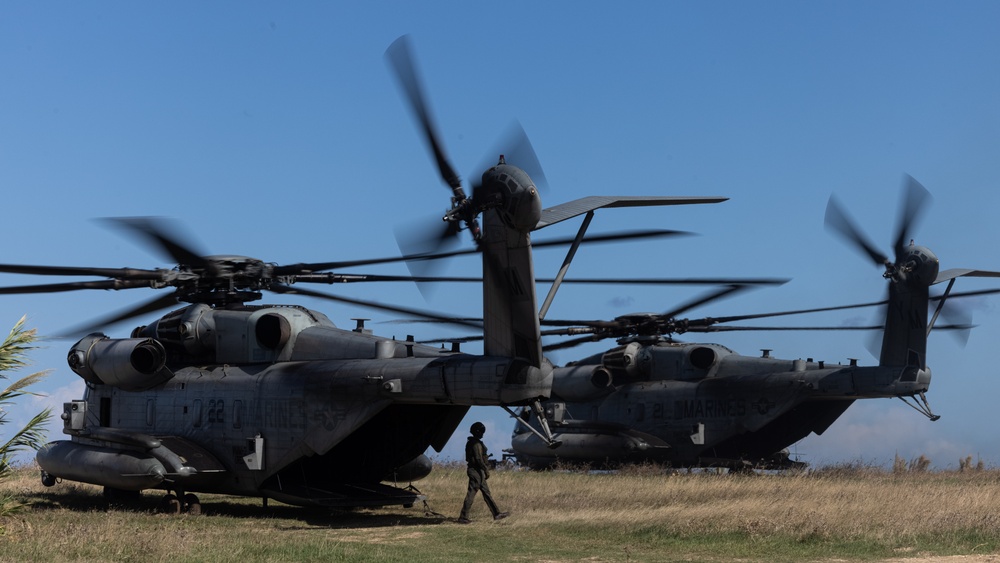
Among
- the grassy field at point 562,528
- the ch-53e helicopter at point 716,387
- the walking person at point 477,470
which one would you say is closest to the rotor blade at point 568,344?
the ch-53e helicopter at point 716,387

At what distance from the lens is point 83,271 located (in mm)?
18219

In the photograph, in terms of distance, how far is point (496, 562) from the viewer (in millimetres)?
14203

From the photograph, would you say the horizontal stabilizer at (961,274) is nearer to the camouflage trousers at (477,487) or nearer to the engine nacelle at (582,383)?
the engine nacelle at (582,383)

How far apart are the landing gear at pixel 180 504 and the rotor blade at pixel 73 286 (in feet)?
12.9

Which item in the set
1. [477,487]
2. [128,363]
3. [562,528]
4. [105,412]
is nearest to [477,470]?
[477,487]

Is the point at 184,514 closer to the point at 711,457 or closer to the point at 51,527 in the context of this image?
the point at 51,527

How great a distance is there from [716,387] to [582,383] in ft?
14.2

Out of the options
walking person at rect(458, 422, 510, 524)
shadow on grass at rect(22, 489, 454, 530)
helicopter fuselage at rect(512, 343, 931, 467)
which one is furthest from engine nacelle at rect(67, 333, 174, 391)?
helicopter fuselage at rect(512, 343, 931, 467)

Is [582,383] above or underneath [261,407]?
above

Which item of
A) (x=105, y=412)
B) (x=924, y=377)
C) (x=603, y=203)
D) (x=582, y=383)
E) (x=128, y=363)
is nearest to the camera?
(x=603, y=203)

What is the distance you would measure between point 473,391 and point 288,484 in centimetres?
474

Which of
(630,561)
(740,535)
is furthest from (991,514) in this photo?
(630,561)

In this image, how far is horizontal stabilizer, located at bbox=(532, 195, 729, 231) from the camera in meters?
16.4

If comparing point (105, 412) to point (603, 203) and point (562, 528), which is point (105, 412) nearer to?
point (562, 528)
